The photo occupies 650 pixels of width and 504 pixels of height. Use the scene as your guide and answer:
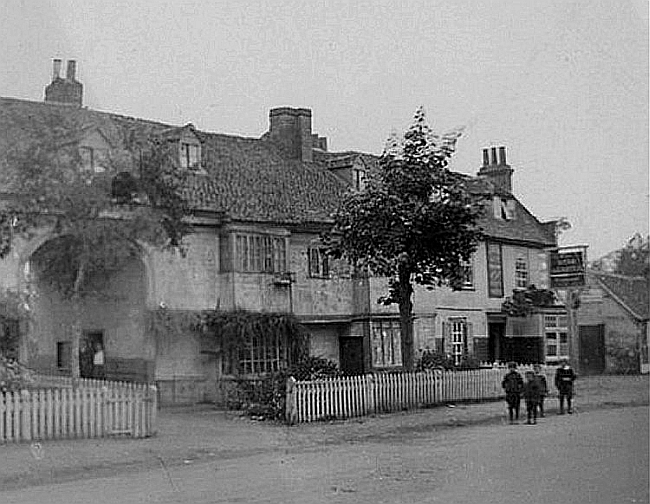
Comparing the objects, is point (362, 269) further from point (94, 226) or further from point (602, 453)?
point (602, 453)

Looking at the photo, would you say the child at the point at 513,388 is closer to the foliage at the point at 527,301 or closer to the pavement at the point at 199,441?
the pavement at the point at 199,441

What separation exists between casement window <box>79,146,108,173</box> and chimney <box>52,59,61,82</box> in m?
0.38

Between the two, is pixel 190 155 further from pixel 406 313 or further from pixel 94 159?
pixel 406 313

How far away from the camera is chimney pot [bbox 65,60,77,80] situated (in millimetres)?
3996

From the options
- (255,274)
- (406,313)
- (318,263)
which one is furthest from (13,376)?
(406,313)

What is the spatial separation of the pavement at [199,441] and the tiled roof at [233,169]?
0.86 m

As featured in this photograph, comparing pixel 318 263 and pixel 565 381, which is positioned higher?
pixel 318 263

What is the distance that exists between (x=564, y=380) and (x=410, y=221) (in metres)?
1.68

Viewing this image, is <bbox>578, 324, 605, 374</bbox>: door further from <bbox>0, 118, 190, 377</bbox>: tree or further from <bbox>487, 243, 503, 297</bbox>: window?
<bbox>0, 118, 190, 377</bbox>: tree

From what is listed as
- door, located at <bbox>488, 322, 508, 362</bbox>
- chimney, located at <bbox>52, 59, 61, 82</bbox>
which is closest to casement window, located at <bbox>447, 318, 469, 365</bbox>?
door, located at <bbox>488, 322, 508, 362</bbox>

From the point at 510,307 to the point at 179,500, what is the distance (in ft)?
6.05

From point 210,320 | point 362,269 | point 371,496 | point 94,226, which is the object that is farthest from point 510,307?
point 94,226

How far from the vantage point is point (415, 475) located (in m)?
5.31

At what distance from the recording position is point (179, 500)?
4.64 m
